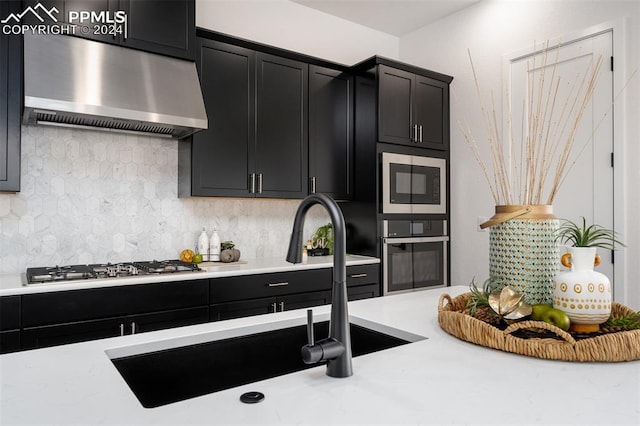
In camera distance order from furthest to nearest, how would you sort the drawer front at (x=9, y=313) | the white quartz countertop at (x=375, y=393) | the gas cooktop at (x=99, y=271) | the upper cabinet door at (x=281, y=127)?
the upper cabinet door at (x=281, y=127)
the gas cooktop at (x=99, y=271)
the drawer front at (x=9, y=313)
the white quartz countertop at (x=375, y=393)

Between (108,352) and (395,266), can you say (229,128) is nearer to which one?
(395,266)

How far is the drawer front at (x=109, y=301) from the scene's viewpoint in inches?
83.6

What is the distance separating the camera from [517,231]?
1.32 metres

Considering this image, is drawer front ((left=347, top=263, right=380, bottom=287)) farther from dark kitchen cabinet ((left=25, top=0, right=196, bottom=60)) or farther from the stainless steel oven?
dark kitchen cabinet ((left=25, top=0, right=196, bottom=60))

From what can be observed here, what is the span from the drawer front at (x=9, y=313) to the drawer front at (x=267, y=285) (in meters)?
0.96

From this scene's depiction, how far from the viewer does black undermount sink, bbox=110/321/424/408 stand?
118 cm

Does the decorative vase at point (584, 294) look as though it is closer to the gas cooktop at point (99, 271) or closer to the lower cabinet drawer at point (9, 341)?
the gas cooktop at point (99, 271)

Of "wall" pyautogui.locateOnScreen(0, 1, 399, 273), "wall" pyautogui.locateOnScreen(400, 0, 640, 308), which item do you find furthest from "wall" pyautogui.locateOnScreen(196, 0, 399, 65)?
"wall" pyautogui.locateOnScreen(400, 0, 640, 308)

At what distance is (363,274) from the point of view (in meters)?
3.40

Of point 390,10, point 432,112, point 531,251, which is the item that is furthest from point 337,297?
point 390,10

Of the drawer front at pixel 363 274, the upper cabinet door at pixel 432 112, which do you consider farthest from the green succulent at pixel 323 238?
the upper cabinet door at pixel 432 112

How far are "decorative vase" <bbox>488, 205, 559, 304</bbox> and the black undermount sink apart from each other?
35 cm

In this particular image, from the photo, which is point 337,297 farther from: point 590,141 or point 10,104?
point 590,141

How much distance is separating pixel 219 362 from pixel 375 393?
1.94ft
